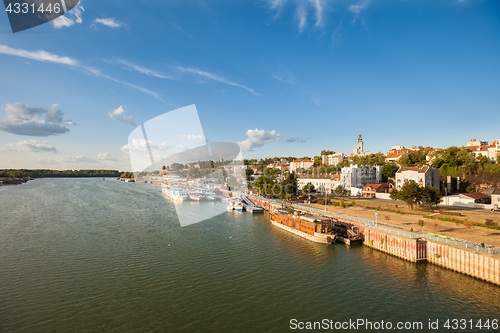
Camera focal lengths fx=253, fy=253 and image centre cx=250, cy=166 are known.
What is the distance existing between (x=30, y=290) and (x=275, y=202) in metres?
47.3

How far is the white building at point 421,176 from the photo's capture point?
59825mm

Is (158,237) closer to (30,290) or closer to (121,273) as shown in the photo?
(121,273)

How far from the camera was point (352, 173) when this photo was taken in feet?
246

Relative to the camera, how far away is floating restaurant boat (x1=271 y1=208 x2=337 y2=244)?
32656 millimetres

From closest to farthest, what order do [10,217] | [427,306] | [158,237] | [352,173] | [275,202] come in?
[427,306] < [158,237] < [10,217] < [275,202] < [352,173]

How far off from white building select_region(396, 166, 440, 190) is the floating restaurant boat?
123 ft

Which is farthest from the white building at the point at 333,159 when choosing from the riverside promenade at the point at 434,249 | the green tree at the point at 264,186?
the riverside promenade at the point at 434,249

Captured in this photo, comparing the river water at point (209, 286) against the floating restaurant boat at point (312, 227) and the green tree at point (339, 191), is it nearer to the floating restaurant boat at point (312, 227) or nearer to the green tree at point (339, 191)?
the floating restaurant boat at point (312, 227)

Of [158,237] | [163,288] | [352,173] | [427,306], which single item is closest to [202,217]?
[158,237]

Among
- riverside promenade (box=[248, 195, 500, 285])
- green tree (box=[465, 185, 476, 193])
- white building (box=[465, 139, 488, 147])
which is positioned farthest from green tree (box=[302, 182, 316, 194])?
white building (box=[465, 139, 488, 147])

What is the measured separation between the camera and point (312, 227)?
34.2 m

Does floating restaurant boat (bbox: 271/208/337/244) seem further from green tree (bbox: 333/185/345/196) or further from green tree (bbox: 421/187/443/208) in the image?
green tree (bbox: 333/185/345/196)

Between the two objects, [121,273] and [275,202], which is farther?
[275,202]

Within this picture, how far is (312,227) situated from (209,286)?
18392mm
